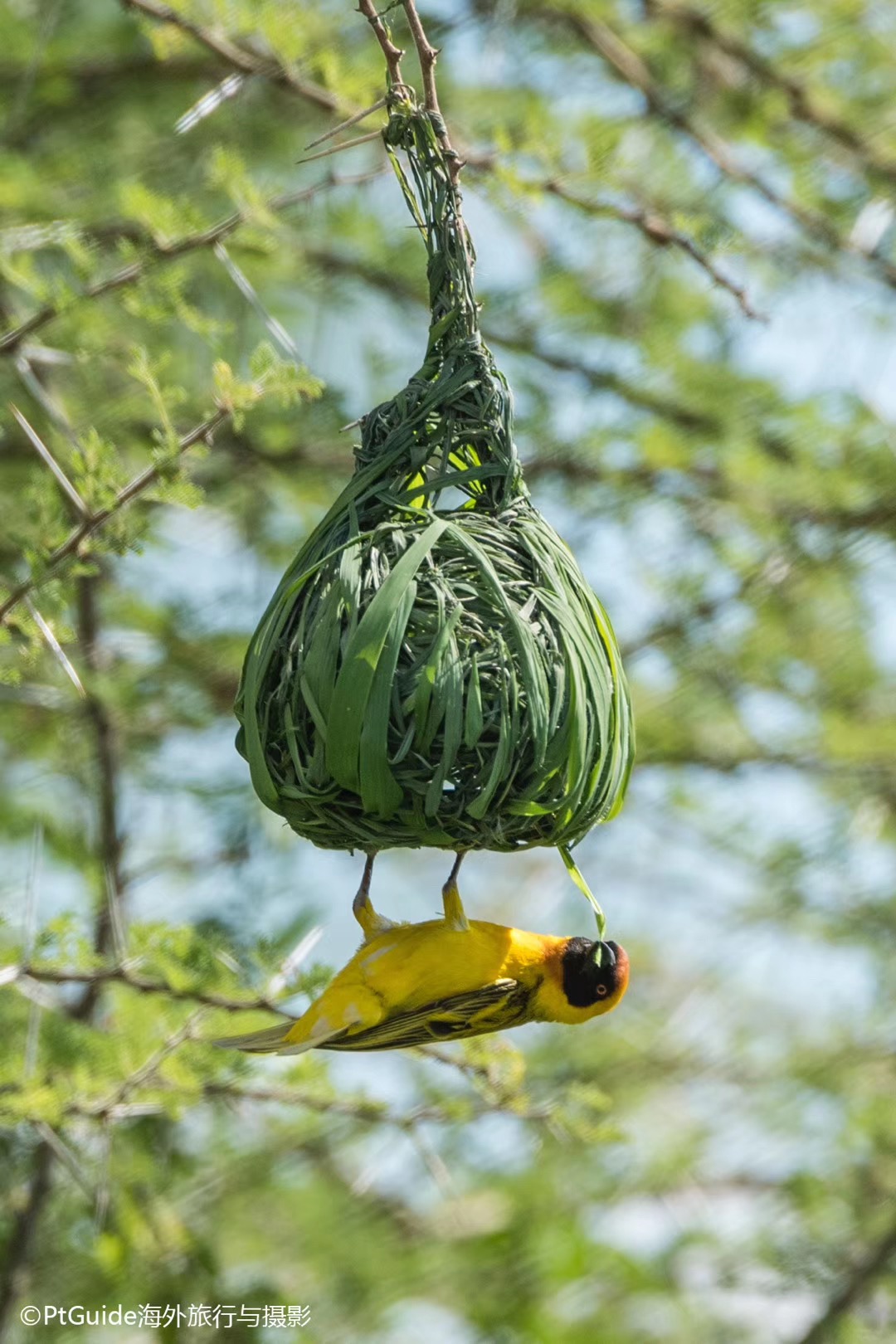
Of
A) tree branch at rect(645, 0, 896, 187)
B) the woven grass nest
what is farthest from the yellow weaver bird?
tree branch at rect(645, 0, 896, 187)

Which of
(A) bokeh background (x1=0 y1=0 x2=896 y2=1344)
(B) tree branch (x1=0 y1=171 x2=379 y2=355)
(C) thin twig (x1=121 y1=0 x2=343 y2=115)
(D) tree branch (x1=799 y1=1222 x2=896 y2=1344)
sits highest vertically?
(C) thin twig (x1=121 y1=0 x2=343 y2=115)

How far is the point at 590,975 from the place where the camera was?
3.20 meters

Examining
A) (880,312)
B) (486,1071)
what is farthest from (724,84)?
(486,1071)

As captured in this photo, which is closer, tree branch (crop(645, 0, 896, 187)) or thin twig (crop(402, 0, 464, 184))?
thin twig (crop(402, 0, 464, 184))

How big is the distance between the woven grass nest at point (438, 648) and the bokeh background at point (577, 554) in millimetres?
1018

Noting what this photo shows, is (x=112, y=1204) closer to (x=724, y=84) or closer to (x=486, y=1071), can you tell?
(x=486, y=1071)

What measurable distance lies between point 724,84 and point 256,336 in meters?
1.95

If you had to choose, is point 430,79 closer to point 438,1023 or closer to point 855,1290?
point 438,1023

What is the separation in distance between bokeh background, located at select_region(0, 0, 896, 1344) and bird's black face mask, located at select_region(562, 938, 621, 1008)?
53 centimetres

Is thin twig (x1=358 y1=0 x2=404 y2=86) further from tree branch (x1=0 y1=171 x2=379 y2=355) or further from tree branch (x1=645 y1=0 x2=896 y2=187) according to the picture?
tree branch (x1=645 y1=0 x2=896 y2=187)

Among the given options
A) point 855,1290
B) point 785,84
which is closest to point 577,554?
point 785,84

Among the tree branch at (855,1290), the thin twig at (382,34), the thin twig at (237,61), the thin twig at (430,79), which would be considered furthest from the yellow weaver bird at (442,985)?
the tree branch at (855,1290)

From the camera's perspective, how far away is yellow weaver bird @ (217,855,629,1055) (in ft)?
10.1

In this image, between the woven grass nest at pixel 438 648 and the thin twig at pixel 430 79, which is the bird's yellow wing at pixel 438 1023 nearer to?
the woven grass nest at pixel 438 648
